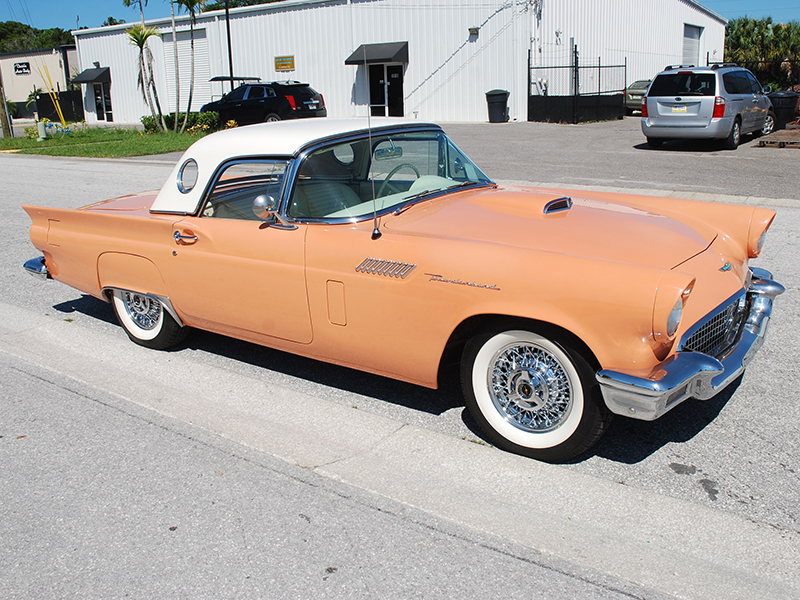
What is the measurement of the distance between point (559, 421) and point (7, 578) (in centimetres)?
228

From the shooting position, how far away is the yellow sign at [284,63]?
31.7 metres

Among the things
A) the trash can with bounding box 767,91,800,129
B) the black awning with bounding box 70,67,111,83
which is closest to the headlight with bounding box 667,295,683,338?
the trash can with bounding box 767,91,800,129

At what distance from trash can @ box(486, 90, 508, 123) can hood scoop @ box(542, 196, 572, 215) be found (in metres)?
23.0

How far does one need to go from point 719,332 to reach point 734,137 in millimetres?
13916

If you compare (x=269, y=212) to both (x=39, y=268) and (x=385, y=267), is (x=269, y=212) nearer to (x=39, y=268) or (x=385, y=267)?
(x=385, y=267)

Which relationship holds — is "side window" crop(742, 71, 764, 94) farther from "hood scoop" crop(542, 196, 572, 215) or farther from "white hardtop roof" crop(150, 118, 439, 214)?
"hood scoop" crop(542, 196, 572, 215)

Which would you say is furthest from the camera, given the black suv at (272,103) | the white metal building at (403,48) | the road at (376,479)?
the white metal building at (403,48)

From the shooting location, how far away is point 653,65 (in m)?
35.7

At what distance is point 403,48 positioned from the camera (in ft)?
92.0

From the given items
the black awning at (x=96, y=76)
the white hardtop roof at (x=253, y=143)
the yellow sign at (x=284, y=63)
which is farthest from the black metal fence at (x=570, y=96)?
the black awning at (x=96, y=76)

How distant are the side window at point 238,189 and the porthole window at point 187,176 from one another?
165mm

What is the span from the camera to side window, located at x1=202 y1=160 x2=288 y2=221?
413 cm

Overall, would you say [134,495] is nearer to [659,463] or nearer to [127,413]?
[127,413]

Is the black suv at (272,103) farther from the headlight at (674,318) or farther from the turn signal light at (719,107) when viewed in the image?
the headlight at (674,318)
